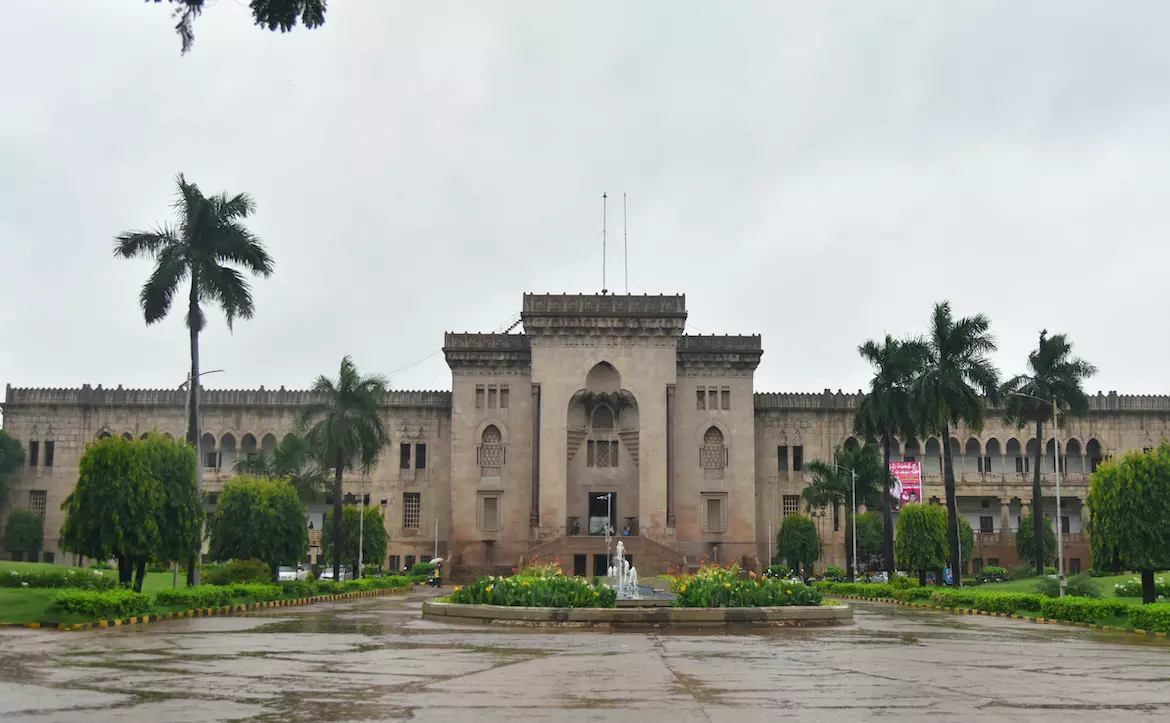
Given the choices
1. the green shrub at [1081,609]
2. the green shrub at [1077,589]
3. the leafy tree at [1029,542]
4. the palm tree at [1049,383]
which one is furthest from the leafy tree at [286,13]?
the leafy tree at [1029,542]

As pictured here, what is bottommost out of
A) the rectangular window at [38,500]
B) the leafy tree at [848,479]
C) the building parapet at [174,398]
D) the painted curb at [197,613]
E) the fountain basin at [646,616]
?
the painted curb at [197,613]

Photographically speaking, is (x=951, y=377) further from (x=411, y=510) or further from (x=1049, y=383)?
(x=411, y=510)

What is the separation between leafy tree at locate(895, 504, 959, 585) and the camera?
4750 cm

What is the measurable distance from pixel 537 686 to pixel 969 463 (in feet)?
220

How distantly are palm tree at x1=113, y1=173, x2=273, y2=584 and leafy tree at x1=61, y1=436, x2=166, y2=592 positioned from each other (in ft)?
24.9

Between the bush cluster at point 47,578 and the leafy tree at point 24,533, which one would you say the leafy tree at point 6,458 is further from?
the bush cluster at point 47,578

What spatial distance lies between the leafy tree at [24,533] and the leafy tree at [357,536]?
19751mm

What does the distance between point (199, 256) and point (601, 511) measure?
34010 mm

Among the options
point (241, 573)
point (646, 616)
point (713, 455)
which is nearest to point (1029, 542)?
point (713, 455)

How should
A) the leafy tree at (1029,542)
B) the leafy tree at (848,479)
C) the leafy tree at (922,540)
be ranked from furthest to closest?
→ the leafy tree at (1029,542), the leafy tree at (848,479), the leafy tree at (922,540)

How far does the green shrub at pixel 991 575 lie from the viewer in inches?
2329

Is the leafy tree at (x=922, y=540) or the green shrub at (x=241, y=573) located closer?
the green shrub at (x=241, y=573)

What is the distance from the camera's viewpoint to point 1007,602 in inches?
1391

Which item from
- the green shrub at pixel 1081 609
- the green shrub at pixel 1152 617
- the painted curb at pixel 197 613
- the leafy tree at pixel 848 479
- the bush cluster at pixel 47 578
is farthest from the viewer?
the leafy tree at pixel 848 479
